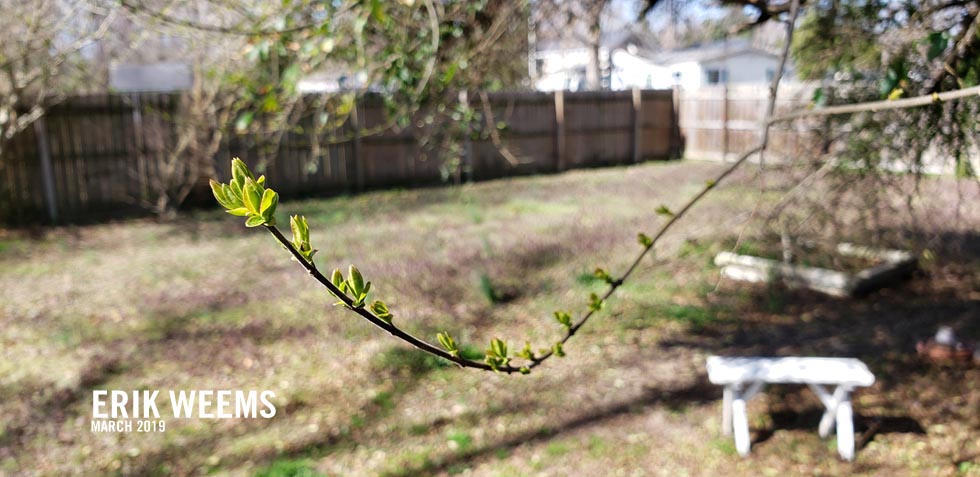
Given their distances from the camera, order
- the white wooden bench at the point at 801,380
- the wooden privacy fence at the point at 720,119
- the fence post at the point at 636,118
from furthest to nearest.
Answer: the fence post at the point at 636,118 → the wooden privacy fence at the point at 720,119 → the white wooden bench at the point at 801,380

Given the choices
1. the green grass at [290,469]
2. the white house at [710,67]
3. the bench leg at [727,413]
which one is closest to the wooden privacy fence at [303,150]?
the green grass at [290,469]

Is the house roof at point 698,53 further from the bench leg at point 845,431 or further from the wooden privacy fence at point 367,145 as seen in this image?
the bench leg at point 845,431

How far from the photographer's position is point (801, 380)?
12.6 ft

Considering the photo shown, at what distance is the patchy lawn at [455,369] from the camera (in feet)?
12.6

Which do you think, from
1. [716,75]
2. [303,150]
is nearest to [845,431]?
[303,150]

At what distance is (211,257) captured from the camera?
7.98m

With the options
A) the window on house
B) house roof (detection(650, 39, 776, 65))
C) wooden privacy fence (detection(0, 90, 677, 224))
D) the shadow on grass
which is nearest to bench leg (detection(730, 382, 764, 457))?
the shadow on grass

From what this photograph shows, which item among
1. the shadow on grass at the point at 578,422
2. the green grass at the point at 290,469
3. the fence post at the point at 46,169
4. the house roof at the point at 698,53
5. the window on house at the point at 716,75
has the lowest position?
the shadow on grass at the point at 578,422

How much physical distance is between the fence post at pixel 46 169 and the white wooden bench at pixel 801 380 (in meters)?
9.06

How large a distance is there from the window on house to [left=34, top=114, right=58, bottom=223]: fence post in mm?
25450

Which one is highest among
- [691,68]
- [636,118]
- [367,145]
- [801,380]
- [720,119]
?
[691,68]

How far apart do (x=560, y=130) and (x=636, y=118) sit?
2.29 meters

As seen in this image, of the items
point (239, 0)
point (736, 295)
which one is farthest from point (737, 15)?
point (239, 0)

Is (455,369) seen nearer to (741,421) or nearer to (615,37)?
(741,421)
